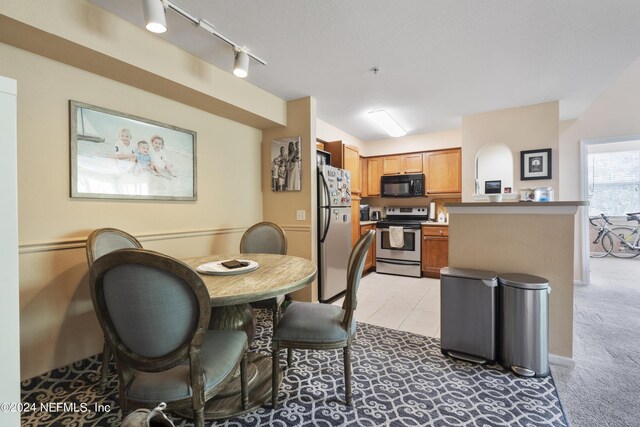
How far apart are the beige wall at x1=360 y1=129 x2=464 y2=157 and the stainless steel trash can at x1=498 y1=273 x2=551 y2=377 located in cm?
345

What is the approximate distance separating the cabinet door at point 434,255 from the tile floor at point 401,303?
17 centimetres

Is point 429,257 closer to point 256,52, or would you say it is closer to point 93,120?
point 256,52

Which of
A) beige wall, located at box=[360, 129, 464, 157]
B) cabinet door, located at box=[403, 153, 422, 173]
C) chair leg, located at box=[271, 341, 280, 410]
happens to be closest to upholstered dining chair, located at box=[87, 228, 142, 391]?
chair leg, located at box=[271, 341, 280, 410]

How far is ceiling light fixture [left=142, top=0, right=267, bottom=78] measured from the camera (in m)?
1.66

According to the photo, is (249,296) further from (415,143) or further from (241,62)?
(415,143)

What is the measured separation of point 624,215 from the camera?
6645 mm

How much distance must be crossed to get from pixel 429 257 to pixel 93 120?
180 inches

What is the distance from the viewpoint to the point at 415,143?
5297 mm

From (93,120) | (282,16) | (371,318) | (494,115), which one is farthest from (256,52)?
(494,115)

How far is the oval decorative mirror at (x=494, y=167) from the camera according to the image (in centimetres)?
405

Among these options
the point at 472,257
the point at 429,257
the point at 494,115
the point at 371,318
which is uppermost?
the point at 494,115

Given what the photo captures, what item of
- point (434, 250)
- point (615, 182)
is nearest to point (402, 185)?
point (434, 250)

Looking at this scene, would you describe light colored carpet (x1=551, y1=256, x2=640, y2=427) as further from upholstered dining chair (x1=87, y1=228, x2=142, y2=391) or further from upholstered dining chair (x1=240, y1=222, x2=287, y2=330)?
upholstered dining chair (x1=87, y1=228, x2=142, y2=391)

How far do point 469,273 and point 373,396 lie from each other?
3.76 ft
